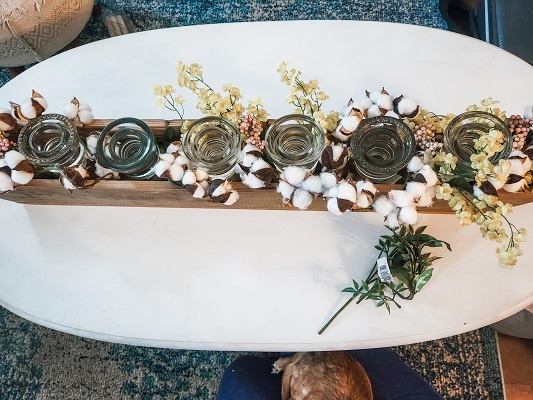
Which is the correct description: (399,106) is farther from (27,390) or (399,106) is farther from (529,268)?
(27,390)

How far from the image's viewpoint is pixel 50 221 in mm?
1128

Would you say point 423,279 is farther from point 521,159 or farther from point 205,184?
point 205,184

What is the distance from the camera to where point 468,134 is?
0.85 metres

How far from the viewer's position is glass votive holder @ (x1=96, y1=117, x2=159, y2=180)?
888mm

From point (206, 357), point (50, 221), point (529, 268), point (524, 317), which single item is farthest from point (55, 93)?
point (524, 317)

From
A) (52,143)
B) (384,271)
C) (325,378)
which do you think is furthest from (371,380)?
(52,143)

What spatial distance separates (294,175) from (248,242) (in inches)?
13.1

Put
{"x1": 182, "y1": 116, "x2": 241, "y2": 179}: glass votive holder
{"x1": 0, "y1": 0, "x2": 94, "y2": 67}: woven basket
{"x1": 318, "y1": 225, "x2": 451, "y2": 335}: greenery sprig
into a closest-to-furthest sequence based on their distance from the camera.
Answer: {"x1": 182, "y1": 116, "x2": 241, "y2": 179}: glass votive holder → {"x1": 318, "y1": 225, "x2": 451, "y2": 335}: greenery sprig → {"x1": 0, "y1": 0, "x2": 94, "y2": 67}: woven basket

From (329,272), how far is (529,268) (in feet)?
1.30

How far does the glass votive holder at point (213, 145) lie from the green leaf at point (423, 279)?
388 mm

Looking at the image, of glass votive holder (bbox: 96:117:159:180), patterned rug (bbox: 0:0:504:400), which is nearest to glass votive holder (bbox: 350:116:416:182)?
glass votive holder (bbox: 96:117:159:180)

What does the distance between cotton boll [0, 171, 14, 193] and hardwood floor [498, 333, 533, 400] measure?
54.4 inches

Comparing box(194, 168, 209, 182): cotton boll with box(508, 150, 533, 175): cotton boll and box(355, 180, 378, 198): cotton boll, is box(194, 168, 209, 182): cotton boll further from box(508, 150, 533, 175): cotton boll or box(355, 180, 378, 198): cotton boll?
box(508, 150, 533, 175): cotton boll

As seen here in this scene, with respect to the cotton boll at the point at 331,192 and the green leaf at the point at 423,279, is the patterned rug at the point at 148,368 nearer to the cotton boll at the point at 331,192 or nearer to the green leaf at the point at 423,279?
the green leaf at the point at 423,279
